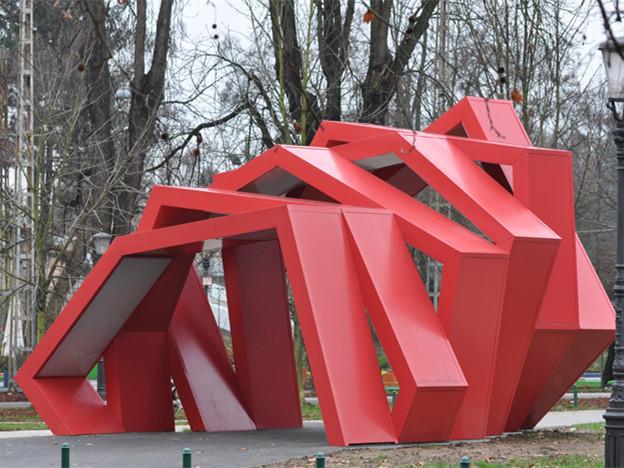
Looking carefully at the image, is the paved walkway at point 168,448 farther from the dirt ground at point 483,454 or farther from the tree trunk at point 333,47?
the tree trunk at point 333,47

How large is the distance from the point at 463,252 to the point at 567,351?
8.31 feet

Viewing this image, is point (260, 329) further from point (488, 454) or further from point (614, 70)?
point (614, 70)

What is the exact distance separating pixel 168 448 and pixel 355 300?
299cm

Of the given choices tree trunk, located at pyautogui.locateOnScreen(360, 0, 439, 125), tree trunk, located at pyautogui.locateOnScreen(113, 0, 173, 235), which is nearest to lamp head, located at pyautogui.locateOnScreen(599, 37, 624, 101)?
tree trunk, located at pyautogui.locateOnScreen(360, 0, 439, 125)

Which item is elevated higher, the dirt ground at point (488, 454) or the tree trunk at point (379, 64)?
the tree trunk at point (379, 64)

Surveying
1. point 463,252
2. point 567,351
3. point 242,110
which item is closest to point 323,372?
point 463,252

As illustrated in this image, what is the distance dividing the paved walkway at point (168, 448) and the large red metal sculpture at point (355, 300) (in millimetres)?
645

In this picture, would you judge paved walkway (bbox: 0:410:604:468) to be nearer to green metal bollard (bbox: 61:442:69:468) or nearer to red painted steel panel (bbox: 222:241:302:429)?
red painted steel panel (bbox: 222:241:302:429)

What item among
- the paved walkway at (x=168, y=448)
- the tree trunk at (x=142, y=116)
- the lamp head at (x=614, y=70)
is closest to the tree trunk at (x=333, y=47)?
the tree trunk at (x=142, y=116)

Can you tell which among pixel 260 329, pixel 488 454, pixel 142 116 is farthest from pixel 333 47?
pixel 488 454

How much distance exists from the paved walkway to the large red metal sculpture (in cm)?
65

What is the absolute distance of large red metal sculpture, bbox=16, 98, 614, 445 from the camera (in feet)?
39.0

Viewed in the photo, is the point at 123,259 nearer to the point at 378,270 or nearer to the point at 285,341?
the point at 285,341

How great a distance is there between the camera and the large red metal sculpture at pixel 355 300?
11.9 m
